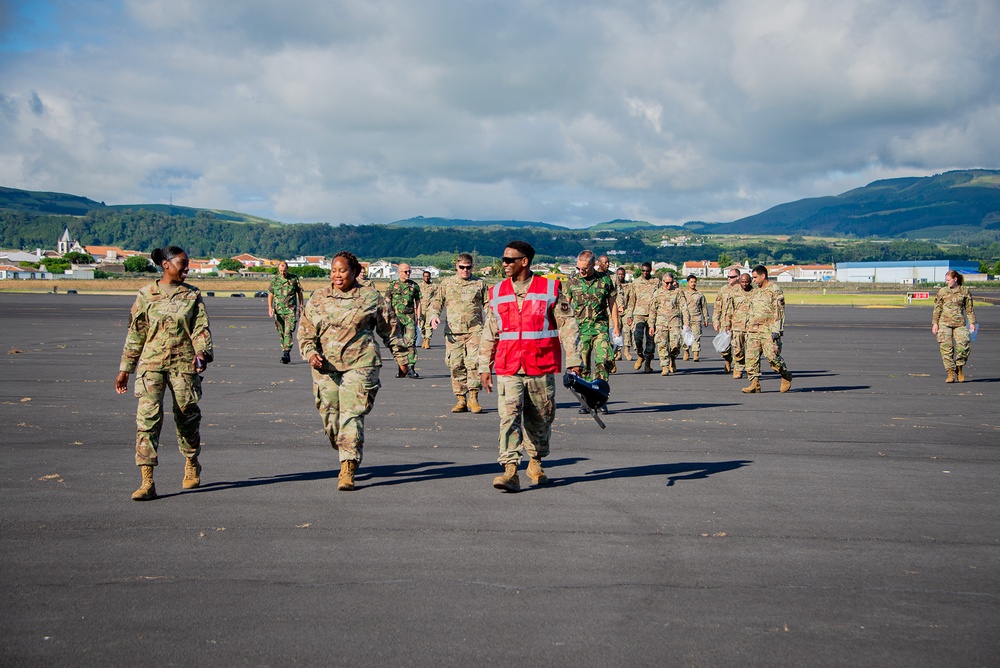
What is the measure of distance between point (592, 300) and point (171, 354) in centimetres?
640

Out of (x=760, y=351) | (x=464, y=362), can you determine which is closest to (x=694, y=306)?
(x=760, y=351)

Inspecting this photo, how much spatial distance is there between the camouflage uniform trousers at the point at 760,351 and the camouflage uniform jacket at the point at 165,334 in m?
9.95

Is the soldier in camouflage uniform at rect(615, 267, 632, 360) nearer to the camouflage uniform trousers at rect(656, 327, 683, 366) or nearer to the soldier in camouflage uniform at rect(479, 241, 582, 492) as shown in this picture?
the camouflage uniform trousers at rect(656, 327, 683, 366)

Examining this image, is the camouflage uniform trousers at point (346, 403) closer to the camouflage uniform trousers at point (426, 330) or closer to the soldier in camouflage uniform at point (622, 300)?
the soldier in camouflage uniform at point (622, 300)

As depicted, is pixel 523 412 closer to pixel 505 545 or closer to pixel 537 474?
pixel 537 474

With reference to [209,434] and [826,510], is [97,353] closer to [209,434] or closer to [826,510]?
[209,434]

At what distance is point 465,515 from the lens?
672 centimetres

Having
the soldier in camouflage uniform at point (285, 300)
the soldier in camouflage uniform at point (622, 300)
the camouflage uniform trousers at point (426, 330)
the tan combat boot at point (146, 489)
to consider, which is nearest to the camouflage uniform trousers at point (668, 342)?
the soldier in camouflage uniform at point (622, 300)

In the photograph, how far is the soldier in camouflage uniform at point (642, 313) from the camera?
18719mm

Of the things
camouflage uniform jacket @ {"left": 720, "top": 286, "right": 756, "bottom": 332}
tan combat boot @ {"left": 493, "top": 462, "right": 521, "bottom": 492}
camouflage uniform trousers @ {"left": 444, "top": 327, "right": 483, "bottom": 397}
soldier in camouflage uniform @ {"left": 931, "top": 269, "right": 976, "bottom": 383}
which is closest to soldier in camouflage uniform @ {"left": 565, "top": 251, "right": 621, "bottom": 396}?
camouflage uniform trousers @ {"left": 444, "top": 327, "right": 483, "bottom": 397}

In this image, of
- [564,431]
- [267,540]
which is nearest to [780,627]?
[267,540]

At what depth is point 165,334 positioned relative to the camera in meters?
7.45

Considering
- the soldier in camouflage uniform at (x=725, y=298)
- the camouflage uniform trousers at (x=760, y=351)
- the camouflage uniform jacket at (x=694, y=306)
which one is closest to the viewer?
the camouflage uniform trousers at (x=760, y=351)

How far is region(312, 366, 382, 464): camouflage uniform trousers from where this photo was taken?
24.8 ft
